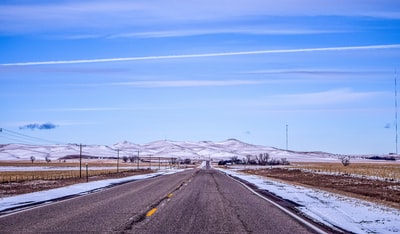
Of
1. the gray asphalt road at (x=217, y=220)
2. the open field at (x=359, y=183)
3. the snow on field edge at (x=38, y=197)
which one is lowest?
the open field at (x=359, y=183)

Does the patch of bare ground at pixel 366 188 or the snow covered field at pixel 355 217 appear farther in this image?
the patch of bare ground at pixel 366 188

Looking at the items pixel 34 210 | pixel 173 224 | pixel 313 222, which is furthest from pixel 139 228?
pixel 34 210

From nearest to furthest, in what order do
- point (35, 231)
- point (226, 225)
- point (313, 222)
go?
point (35, 231), point (226, 225), point (313, 222)

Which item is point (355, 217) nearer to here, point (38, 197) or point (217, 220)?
point (217, 220)

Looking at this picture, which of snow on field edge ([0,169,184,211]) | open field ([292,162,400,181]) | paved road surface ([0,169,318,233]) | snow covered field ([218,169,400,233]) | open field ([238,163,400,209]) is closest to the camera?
paved road surface ([0,169,318,233])

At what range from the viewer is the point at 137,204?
18.7 meters

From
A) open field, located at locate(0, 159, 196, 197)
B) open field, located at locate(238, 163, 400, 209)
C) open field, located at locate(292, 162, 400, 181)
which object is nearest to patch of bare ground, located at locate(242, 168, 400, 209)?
open field, located at locate(238, 163, 400, 209)

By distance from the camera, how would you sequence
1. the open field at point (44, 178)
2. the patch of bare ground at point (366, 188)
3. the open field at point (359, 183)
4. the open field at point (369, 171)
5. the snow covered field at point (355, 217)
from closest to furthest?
the snow covered field at point (355, 217) → the patch of bare ground at point (366, 188) → the open field at point (359, 183) → the open field at point (44, 178) → the open field at point (369, 171)

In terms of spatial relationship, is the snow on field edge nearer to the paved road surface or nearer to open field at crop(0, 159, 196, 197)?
open field at crop(0, 159, 196, 197)

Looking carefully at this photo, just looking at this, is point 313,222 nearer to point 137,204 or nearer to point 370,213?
point 370,213

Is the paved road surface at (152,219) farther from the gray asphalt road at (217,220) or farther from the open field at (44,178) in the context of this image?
the open field at (44,178)

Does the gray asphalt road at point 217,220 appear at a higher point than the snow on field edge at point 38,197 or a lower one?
higher

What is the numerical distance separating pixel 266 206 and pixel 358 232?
22.6ft

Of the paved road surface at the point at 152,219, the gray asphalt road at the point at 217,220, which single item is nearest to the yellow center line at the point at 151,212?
the paved road surface at the point at 152,219
